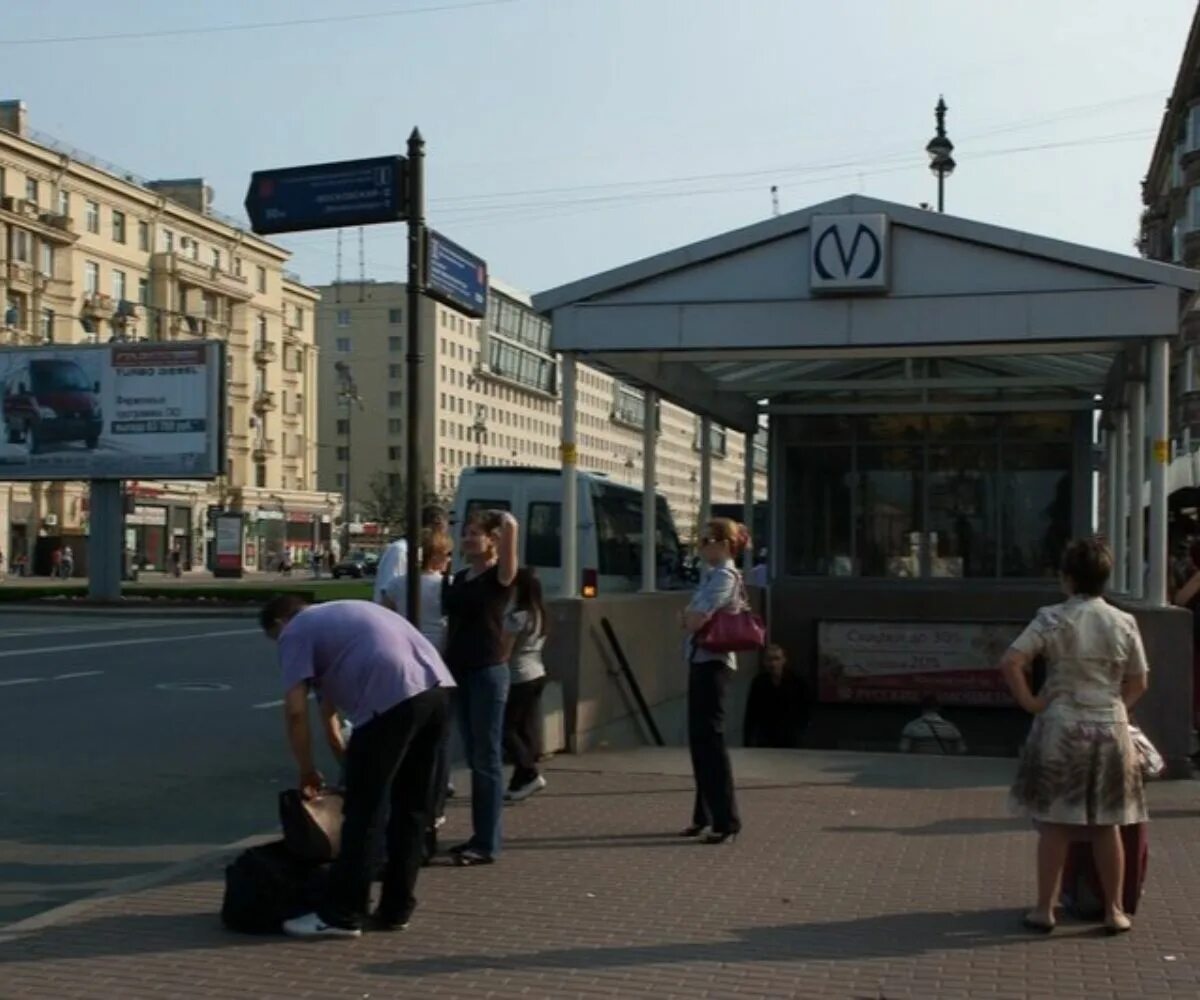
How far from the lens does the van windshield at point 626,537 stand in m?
24.7

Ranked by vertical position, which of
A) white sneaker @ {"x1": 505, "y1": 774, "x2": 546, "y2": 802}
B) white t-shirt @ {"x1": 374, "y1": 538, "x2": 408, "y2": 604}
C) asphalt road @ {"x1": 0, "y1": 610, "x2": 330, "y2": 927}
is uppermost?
white t-shirt @ {"x1": 374, "y1": 538, "x2": 408, "y2": 604}

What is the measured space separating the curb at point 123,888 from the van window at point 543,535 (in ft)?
46.9

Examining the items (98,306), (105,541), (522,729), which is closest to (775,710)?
(522,729)

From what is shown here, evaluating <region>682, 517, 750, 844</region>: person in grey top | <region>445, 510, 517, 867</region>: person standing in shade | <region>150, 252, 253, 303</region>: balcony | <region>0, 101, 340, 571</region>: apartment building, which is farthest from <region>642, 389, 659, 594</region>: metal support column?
<region>150, 252, 253, 303</region>: balcony

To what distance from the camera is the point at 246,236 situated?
88.1 m

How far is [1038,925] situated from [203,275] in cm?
7903

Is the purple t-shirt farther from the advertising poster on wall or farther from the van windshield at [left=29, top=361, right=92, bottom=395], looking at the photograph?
the van windshield at [left=29, top=361, right=92, bottom=395]

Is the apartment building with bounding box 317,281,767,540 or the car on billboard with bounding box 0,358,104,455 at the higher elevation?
the apartment building with bounding box 317,281,767,540

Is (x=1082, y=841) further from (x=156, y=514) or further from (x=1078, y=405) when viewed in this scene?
(x=156, y=514)

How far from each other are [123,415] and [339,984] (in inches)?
1527

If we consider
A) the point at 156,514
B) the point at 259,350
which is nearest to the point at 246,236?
the point at 259,350

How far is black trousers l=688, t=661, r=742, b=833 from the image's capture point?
27.2ft

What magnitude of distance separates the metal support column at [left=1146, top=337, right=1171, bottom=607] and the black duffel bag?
685 cm

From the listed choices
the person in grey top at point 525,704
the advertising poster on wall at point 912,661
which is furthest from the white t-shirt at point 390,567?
the advertising poster on wall at point 912,661
